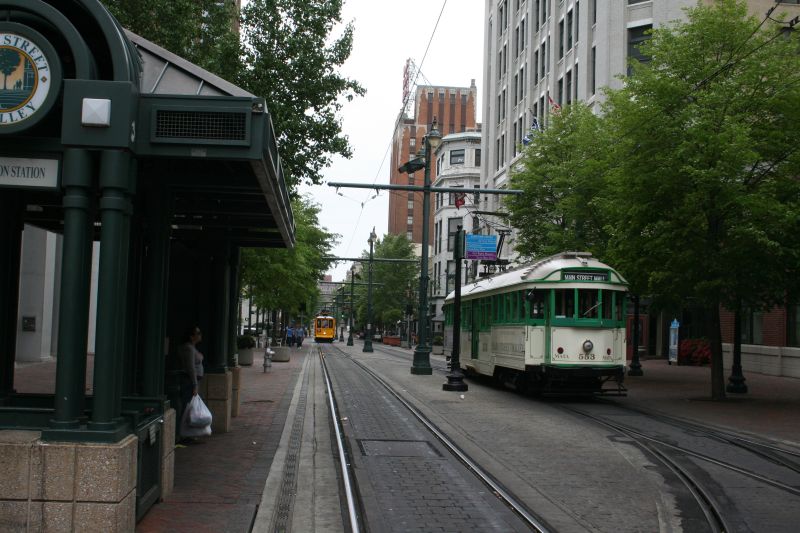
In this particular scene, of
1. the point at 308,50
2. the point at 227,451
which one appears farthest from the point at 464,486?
the point at 308,50

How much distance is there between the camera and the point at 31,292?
2639 centimetres

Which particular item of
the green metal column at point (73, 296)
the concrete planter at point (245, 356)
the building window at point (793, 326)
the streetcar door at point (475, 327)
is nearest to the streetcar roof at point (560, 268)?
the streetcar door at point (475, 327)

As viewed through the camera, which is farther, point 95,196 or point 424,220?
point 424,220

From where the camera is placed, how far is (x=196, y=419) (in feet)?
34.0

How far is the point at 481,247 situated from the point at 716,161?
1178cm

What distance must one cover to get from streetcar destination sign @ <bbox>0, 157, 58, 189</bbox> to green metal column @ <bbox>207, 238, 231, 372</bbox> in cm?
611

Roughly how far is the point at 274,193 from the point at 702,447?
8146 millimetres

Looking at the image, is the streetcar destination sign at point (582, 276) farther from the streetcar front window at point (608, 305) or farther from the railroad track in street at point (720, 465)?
the railroad track in street at point (720, 465)

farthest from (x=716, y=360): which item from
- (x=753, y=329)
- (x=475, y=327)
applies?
(x=753, y=329)

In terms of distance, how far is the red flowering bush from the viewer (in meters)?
38.5

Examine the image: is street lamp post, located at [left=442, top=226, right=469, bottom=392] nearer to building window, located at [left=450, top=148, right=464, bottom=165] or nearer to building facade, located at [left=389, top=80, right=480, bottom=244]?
building window, located at [left=450, top=148, right=464, bottom=165]

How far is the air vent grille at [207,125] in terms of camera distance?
21.3ft

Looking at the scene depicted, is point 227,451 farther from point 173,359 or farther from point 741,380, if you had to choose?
point 741,380

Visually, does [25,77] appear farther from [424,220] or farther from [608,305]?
[424,220]
